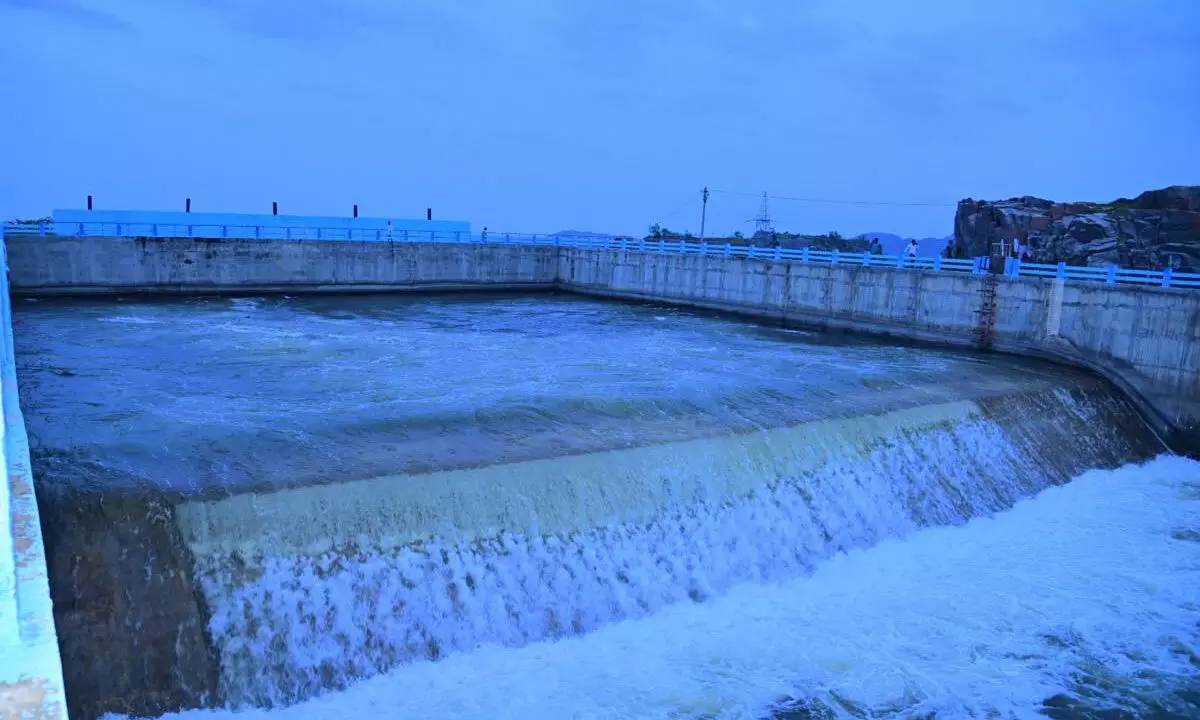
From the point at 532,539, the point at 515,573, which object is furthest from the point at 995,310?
the point at 515,573

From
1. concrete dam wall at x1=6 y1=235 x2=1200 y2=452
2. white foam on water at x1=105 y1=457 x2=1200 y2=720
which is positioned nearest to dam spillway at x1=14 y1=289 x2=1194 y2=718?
white foam on water at x1=105 y1=457 x2=1200 y2=720

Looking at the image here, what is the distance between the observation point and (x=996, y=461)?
1527cm

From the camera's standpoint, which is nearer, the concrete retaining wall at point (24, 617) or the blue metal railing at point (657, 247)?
the concrete retaining wall at point (24, 617)

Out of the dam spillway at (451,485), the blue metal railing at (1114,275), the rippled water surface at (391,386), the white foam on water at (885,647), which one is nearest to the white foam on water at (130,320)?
the rippled water surface at (391,386)

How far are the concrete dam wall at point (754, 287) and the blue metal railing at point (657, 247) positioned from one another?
41 centimetres

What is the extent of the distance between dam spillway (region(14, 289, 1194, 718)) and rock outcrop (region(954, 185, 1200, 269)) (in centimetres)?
1883

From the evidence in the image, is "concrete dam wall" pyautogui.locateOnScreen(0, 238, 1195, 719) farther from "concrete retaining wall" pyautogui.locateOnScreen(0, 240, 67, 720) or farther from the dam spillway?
"concrete retaining wall" pyautogui.locateOnScreen(0, 240, 67, 720)

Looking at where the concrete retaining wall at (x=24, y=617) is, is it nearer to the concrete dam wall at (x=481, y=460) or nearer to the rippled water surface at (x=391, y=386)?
the concrete dam wall at (x=481, y=460)

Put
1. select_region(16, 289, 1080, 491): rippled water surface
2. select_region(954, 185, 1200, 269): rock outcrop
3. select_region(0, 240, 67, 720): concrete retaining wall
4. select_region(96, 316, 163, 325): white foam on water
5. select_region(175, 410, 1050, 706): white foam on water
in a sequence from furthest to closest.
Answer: select_region(954, 185, 1200, 269): rock outcrop
select_region(96, 316, 163, 325): white foam on water
select_region(16, 289, 1080, 491): rippled water surface
select_region(175, 410, 1050, 706): white foam on water
select_region(0, 240, 67, 720): concrete retaining wall

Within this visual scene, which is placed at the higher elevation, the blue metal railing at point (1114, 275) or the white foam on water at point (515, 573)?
the blue metal railing at point (1114, 275)

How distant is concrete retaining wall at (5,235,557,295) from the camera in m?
28.2

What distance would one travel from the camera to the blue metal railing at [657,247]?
21.0m

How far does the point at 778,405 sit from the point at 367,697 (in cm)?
928

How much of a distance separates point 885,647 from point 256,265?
2878 centimetres
